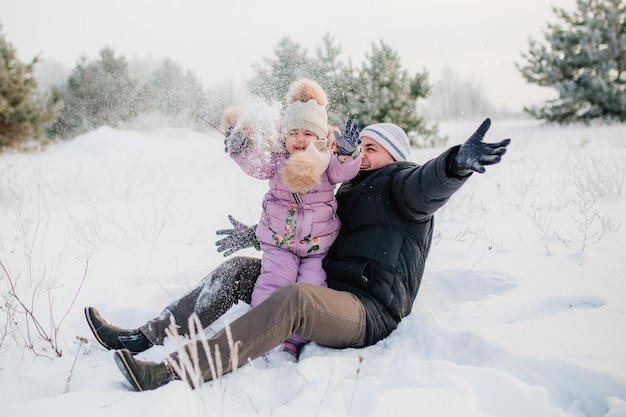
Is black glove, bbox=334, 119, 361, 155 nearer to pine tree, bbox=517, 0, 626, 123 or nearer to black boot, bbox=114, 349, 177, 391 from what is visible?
black boot, bbox=114, 349, 177, 391

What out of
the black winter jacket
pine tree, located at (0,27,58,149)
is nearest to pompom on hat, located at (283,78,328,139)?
the black winter jacket

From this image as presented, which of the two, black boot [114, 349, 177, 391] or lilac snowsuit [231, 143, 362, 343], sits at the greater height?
lilac snowsuit [231, 143, 362, 343]

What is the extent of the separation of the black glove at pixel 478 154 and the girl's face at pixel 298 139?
0.84 metres

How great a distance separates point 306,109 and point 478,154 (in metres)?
0.99

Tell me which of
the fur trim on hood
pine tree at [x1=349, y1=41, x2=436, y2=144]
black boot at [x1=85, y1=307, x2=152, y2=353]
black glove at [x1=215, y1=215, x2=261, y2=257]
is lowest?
black boot at [x1=85, y1=307, x2=152, y2=353]

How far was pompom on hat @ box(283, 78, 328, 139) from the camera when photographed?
7.19 ft

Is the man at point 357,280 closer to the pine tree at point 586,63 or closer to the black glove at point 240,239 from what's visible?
the black glove at point 240,239

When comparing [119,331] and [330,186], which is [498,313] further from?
[119,331]

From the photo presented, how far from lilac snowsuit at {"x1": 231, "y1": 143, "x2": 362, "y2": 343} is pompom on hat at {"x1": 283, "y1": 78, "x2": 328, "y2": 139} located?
0.66ft

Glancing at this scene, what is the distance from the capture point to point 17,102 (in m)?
12.3

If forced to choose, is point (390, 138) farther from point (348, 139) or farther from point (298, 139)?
point (298, 139)

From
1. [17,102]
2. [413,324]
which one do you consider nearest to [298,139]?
[413,324]

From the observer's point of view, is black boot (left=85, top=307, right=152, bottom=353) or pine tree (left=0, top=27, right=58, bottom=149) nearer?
black boot (left=85, top=307, right=152, bottom=353)

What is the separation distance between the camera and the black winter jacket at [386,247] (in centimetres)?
194
